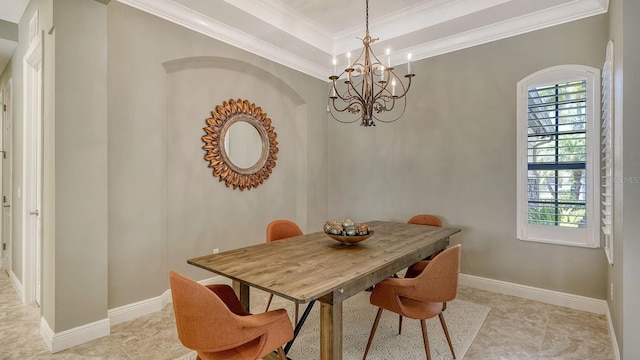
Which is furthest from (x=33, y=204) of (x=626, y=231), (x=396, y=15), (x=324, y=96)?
(x=626, y=231)

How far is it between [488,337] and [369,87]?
2226 millimetres

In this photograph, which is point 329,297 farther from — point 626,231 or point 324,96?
point 324,96

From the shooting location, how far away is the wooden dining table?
1565 mm

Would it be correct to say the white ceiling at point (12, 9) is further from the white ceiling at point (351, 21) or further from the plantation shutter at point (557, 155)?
the plantation shutter at point (557, 155)

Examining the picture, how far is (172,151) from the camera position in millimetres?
3098

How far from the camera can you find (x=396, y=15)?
11.8 ft

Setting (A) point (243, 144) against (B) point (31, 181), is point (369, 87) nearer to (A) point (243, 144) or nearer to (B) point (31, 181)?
(A) point (243, 144)

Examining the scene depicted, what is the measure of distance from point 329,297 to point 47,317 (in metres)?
2.28

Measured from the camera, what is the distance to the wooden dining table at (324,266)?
156 cm

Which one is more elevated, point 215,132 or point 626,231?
point 215,132

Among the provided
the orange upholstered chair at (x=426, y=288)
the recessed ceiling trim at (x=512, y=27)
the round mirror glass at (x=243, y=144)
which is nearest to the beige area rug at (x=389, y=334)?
the orange upholstered chair at (x=426, y=288)

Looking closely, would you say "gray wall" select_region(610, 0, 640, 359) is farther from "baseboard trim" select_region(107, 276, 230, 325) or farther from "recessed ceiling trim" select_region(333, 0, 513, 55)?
"baseboard trim" select_region(107, 276, 230, 325)

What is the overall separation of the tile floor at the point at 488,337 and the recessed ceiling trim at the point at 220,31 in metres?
2.76

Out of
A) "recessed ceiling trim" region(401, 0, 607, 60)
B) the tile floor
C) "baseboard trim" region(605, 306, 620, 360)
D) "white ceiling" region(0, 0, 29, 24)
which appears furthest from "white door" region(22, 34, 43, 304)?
"baseboard trim" region(605, 306, 620, 360)
